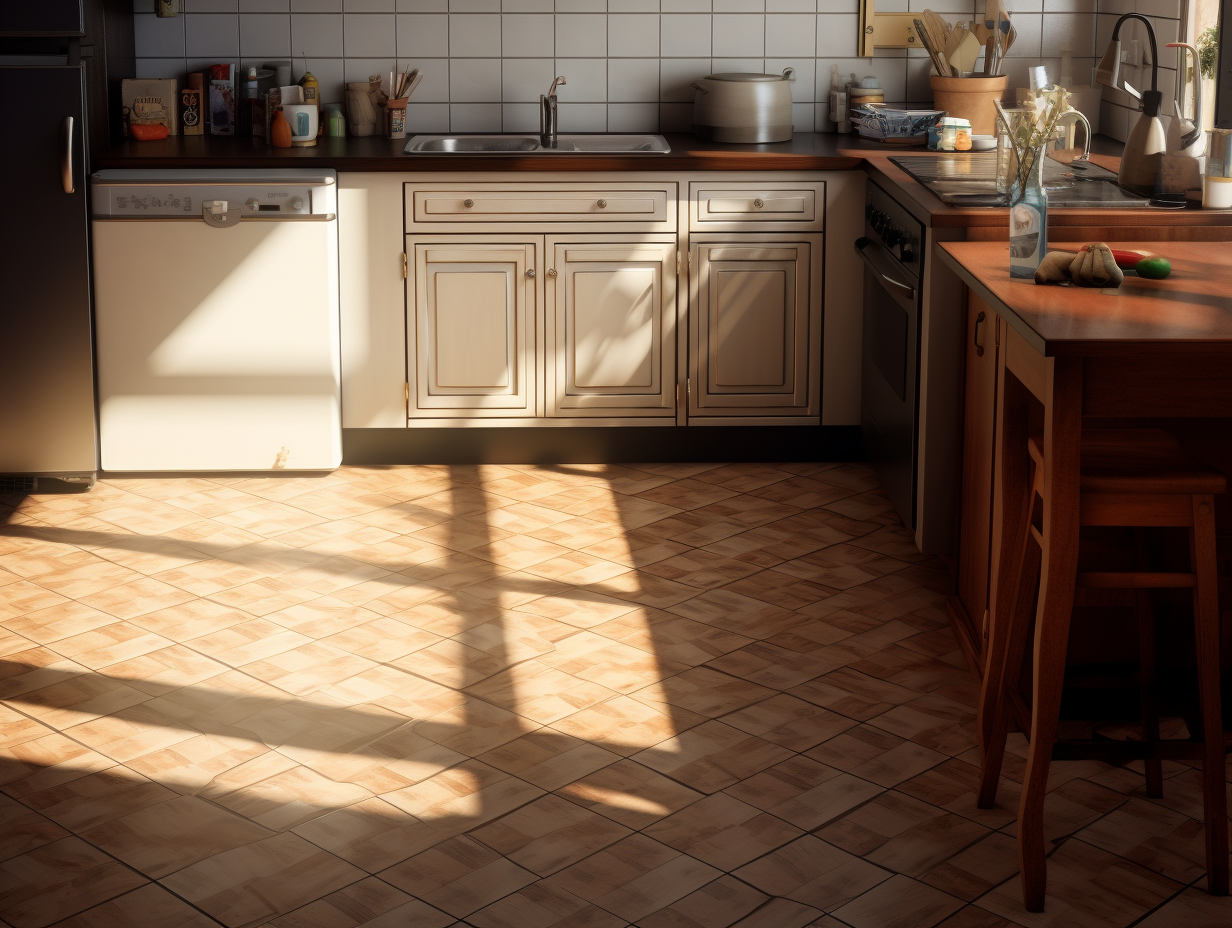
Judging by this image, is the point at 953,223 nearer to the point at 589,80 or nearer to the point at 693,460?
the point at 693,460

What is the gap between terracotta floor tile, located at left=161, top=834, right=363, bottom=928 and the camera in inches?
86.0

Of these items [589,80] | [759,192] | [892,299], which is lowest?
[892,299]

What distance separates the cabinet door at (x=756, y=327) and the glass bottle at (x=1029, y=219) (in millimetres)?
1817

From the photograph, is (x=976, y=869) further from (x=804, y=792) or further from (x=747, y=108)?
(x=747, y=108)

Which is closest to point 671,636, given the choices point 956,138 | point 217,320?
point 217,320

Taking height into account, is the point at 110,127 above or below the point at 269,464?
above

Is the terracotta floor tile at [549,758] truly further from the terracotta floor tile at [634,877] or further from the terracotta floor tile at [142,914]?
the terracotta floor tile at [142,914]

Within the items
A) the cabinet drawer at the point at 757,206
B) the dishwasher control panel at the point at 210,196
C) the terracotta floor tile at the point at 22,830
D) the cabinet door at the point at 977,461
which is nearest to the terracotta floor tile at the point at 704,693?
the cabinet door at the point at 977,461

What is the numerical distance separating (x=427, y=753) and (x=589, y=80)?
2.80m

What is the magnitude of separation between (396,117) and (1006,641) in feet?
9.68

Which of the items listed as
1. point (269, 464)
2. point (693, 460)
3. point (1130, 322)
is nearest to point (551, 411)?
point (693, 460)

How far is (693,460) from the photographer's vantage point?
4.56m

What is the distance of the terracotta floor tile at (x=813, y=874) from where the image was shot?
2.22 meters

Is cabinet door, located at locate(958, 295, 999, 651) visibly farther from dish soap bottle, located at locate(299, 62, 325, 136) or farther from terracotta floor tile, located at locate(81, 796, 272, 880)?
dish soap bottle, located at locate(299, 62, 325, 136)
